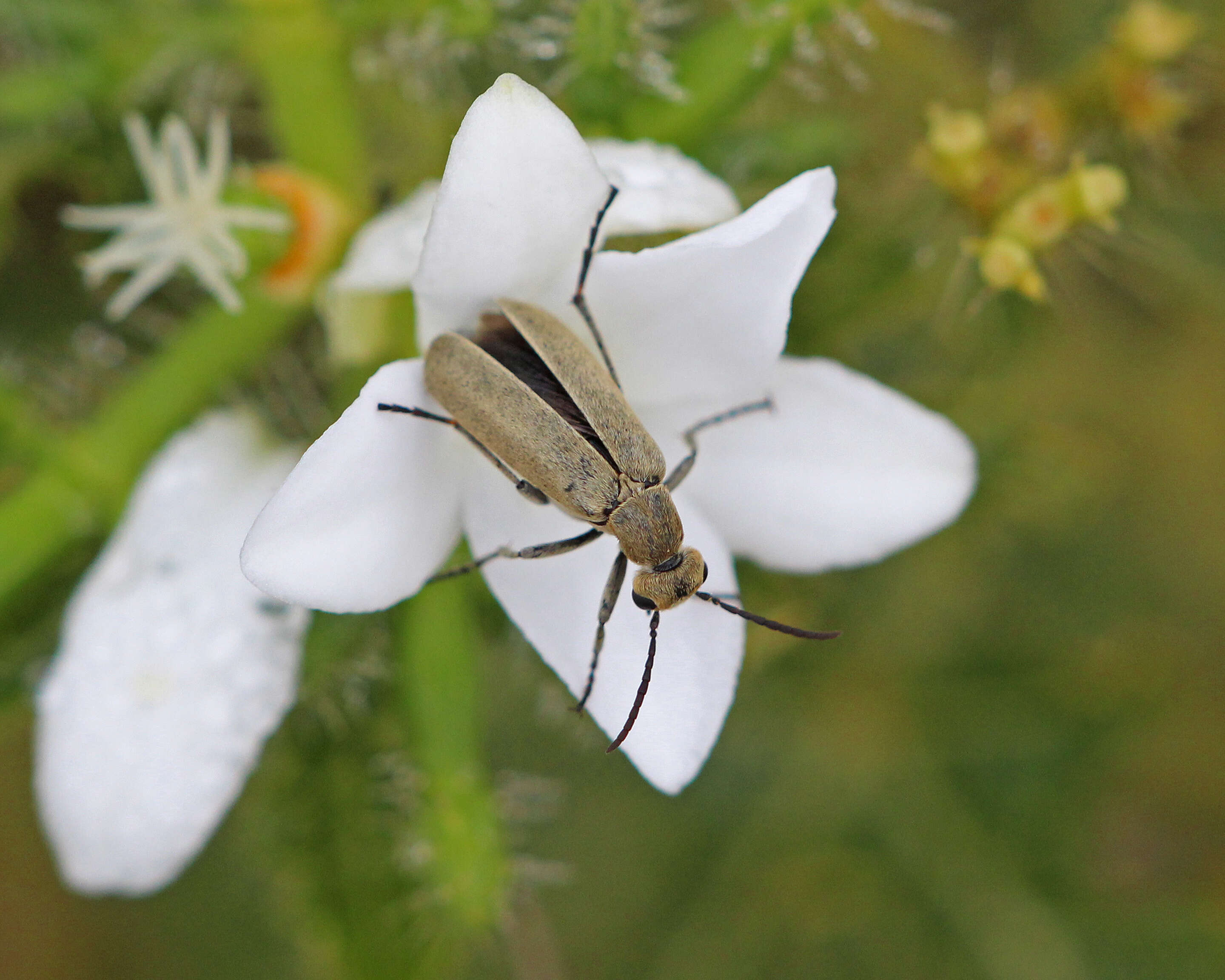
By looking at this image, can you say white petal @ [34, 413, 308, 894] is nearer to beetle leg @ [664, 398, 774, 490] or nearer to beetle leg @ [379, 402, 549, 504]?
beetle leg @ [379, 402, 549, 504]

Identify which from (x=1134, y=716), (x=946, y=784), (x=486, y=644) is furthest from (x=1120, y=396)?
(x=486, y=644)

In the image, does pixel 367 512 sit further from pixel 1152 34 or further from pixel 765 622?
pixel 1152 34

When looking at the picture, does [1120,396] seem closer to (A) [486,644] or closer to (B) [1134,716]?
(B) [1134,716]

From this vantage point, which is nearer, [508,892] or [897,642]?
[508,892]

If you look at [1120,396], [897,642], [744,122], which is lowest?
[897,642]

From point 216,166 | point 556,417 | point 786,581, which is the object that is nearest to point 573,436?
point 556,417

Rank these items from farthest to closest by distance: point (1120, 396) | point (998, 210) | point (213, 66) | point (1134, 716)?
point (1120, 396)
point (1134, 716)
point (213, 66)
point (998, 210)

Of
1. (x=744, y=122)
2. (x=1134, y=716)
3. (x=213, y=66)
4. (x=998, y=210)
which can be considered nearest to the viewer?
(x=998, y=210)

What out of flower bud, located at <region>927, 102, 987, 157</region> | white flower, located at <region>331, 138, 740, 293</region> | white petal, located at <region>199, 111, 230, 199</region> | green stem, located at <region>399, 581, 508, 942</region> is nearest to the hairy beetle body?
white flower, located at <region>331, 138, 740, 293</region>
